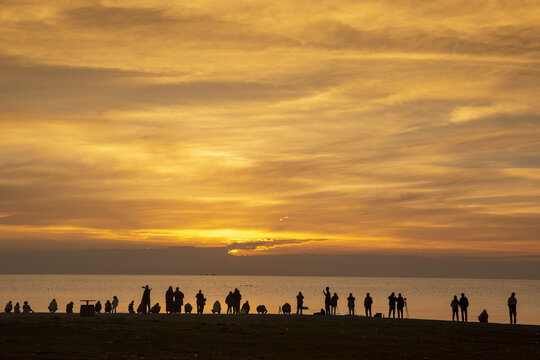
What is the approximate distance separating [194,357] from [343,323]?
1959 centimetres

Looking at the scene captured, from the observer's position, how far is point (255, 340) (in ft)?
105

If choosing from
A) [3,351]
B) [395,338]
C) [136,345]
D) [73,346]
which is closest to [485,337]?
[395,338]

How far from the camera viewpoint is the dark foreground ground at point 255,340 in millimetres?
A: 26766

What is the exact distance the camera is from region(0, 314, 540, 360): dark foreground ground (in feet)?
87.8

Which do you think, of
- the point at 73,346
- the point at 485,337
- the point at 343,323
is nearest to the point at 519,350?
the point at 485,337

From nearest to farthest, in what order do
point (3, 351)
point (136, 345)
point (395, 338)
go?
1. point (3, 351)
2. point (136, 345)
3. point (395, 338)

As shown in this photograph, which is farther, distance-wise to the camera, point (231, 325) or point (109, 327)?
point (231, 325)

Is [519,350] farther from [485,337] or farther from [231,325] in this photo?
[231,325]

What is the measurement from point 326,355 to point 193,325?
1372 centimetres

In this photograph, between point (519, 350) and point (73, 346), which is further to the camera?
point (519, 350)

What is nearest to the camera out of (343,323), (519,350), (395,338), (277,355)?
(277,355)

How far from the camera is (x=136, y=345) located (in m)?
28.8

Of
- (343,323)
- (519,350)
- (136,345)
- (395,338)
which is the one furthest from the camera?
(343,323)

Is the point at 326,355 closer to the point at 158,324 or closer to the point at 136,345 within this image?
the point at 136,345
